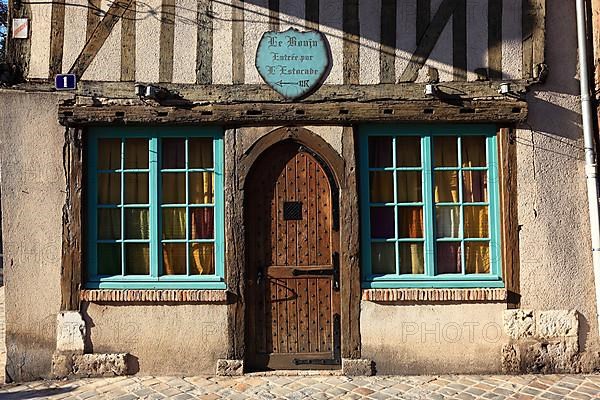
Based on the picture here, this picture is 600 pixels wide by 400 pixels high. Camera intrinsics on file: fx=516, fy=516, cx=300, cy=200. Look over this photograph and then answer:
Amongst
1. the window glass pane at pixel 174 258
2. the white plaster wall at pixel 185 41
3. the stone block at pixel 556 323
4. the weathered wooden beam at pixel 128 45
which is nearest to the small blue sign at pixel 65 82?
the weathered wooden beam at pixel 128 45

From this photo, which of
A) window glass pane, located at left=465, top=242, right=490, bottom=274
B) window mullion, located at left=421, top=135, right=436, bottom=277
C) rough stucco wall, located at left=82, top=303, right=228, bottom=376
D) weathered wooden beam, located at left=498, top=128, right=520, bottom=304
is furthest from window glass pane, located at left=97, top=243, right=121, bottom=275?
weathered wooden beam, located at left=498, top=128, right=520, bottom=304

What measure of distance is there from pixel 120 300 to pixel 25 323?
93 cm

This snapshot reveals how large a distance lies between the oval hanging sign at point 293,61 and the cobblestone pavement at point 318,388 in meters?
2.66

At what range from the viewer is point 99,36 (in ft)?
16.3

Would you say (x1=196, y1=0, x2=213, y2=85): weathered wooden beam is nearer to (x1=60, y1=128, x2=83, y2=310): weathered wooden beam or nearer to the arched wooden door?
the arched wooden door

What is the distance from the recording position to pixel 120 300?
15.9 feet

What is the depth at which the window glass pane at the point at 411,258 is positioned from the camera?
A: 16.4ft

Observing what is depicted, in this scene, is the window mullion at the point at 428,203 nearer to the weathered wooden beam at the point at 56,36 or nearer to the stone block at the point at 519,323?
the stone block at the point at 519,323

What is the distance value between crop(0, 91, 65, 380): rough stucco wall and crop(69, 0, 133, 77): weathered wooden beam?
0.50 meters

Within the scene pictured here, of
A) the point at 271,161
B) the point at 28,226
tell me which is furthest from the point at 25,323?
the point at 271,161

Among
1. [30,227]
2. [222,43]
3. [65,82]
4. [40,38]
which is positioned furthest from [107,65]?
[30,227]

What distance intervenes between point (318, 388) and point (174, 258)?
1.83 metres

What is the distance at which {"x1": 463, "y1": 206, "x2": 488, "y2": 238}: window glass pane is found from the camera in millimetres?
5016

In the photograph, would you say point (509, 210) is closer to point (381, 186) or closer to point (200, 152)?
point (381, 186)
